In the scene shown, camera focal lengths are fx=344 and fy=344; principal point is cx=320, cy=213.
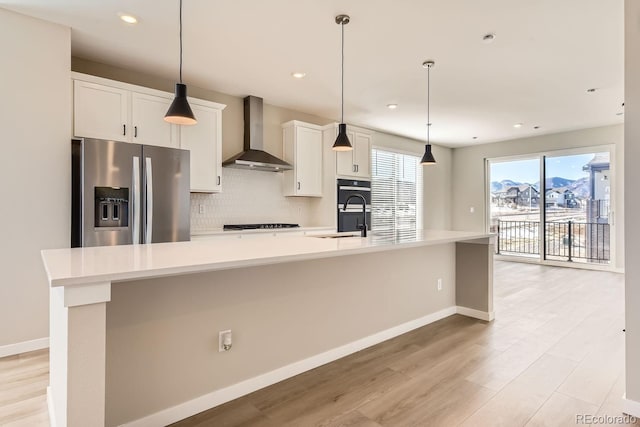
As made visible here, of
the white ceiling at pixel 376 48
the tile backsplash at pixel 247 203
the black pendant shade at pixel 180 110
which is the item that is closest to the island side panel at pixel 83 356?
the black pendant shade at pixel 180 110

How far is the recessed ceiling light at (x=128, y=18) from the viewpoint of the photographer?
2756 mm

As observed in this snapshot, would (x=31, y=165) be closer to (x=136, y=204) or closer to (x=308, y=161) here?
(x=136, y=204)

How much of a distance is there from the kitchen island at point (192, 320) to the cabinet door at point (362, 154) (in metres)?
2.79

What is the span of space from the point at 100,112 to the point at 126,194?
850mm

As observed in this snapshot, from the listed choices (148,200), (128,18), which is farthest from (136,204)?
(128,18)

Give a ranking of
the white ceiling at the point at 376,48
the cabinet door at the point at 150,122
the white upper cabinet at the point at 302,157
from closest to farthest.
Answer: the white ceiling at the point at 376,48
the cabinet door at the point at 150,122
the white upper cabinet at the point at 302,157

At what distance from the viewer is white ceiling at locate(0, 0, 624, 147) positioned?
8.76ft

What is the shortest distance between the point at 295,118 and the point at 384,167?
2374 millimetres

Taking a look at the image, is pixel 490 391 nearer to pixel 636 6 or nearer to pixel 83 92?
pixel 636 6

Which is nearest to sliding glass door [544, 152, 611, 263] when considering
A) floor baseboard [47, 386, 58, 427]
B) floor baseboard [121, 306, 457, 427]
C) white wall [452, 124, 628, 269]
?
white wall [452, 124, 628, 269]

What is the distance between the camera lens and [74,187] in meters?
3.06

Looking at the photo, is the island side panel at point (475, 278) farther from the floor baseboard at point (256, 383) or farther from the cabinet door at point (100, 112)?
the cabinet door at point (100, 112)

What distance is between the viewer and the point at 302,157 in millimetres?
5109

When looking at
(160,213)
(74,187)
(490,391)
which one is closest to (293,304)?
(490,391)
